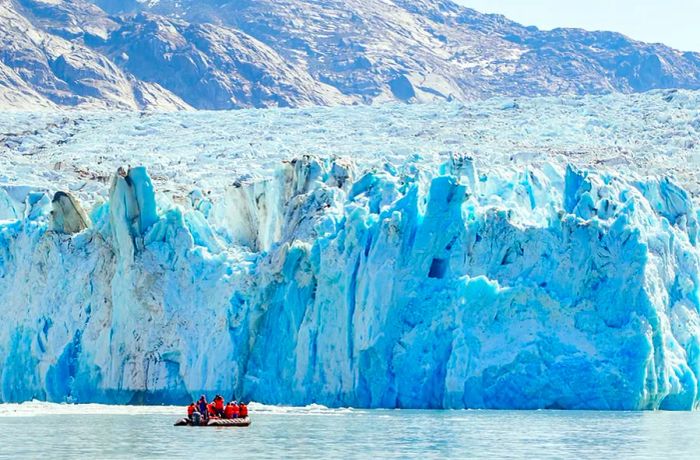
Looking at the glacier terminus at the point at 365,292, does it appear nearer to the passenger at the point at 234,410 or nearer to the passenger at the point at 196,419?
the passenger at the point at 234,410

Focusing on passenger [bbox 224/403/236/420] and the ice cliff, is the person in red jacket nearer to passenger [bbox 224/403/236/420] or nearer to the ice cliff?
passenger [bbox 224/403/236/420]

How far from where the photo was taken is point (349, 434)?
103 feet

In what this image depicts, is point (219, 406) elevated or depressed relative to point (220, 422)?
elevated

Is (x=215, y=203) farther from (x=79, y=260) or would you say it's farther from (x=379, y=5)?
(x=379, y=5)

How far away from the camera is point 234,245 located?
42562 mm

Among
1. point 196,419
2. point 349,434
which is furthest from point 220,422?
point 349,434

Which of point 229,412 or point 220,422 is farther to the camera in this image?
point 229,412

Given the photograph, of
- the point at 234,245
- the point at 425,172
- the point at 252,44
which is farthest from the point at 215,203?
the point at 252,44

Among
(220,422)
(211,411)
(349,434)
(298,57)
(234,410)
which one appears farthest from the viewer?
(298,57)

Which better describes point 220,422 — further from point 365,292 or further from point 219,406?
point 365,292

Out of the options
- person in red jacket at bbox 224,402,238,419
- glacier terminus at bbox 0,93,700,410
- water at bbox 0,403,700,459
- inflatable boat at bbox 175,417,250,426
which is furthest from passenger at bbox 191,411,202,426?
glacier terminus at bbox 0,93,700,410

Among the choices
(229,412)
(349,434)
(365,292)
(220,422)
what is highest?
(365,292)

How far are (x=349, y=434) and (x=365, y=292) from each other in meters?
7.44

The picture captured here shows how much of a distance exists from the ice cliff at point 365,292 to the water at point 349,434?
106cm
